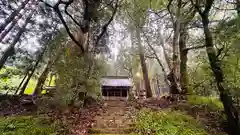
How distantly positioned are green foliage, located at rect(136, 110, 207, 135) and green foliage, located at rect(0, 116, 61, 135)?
2.74 metres

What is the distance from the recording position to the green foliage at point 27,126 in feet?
19.7

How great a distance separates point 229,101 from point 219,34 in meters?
1.99

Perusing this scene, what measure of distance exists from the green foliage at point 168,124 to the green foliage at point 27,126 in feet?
8.99

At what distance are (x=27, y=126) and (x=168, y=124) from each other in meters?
4.64

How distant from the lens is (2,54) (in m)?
8.89

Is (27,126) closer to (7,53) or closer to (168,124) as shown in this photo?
(7,53)

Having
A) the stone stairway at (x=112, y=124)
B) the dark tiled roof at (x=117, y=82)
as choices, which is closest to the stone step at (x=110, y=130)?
the stone stairway at (x=112, y=124)

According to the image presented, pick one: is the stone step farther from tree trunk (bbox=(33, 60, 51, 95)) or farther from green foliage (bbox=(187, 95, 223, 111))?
tree trunk (bbox=(33, 60, 51, 95))

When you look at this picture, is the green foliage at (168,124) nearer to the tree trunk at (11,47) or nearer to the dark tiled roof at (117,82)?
the tree trunk at (11,47)

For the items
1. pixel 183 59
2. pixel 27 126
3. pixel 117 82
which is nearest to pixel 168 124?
pixel 183 59

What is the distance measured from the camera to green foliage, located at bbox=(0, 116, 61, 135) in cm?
602

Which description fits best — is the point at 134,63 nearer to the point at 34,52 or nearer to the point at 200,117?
the point at 34,52

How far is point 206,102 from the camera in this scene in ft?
29.8

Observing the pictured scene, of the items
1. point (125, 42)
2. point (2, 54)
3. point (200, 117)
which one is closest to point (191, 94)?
point (200, 117)
